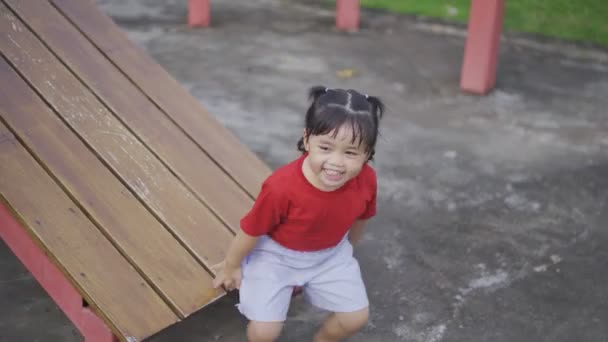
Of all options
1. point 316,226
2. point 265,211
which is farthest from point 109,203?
point 316,226

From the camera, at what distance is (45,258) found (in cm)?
283

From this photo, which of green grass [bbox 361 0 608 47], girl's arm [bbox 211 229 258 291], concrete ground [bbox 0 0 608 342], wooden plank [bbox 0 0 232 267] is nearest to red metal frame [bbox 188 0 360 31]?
concrete ground [bbox 0 0 608 342]

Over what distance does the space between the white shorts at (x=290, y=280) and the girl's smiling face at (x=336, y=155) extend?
331mm

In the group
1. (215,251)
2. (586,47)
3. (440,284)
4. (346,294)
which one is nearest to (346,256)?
(346,294)

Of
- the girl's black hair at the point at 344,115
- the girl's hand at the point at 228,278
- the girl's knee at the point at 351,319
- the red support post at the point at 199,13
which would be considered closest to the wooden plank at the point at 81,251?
the girl's hand at the point at 228,278

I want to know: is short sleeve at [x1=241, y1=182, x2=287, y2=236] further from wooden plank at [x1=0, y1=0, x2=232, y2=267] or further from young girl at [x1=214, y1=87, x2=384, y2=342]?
wooden plank at [x1=0, y1=0, x2=232, y2=267]

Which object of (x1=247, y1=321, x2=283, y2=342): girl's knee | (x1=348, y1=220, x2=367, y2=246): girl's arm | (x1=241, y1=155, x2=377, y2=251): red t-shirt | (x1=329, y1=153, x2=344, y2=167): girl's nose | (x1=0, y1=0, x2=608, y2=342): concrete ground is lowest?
(x1=0, y1=0, x2=608, y2=342): concrete ground

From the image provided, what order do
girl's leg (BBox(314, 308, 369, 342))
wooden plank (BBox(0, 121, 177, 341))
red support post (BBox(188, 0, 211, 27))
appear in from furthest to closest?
red support post (BBox(188, 0, 211, 27))
girl's leg (BBox(314, 308, 369, 342))
wooden plank (BBox(0, 121, 177, 341))

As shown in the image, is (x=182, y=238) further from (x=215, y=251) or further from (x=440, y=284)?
(x=440, y=284)

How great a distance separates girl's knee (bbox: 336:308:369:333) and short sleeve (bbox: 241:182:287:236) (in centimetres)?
42

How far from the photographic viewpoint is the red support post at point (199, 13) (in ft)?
22.9

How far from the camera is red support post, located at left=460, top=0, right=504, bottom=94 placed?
18.2 feet

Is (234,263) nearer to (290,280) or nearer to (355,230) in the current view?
(290,280)

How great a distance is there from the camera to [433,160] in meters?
4.77
